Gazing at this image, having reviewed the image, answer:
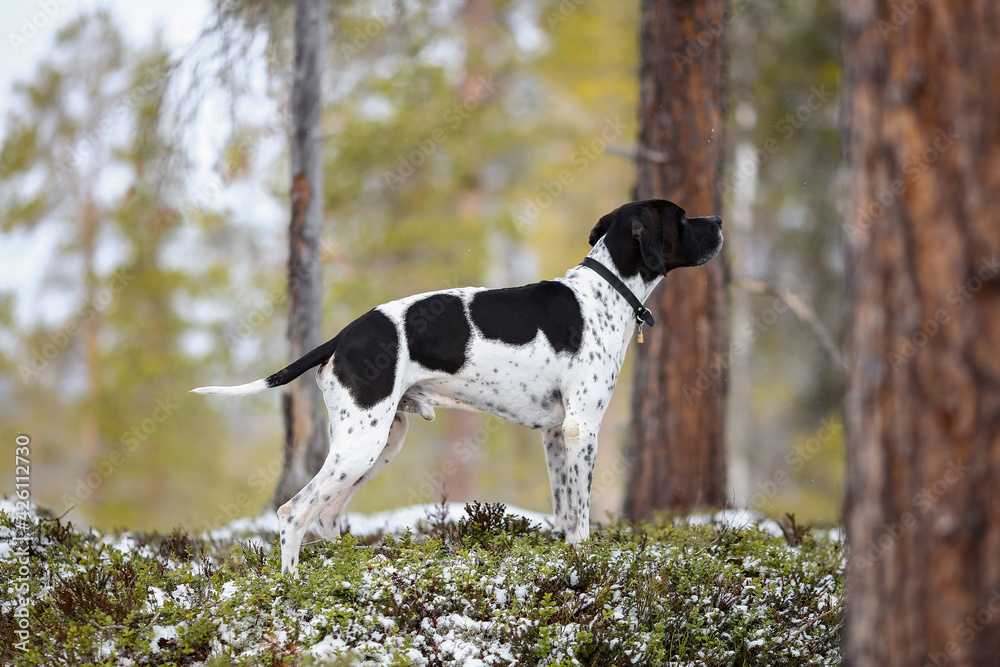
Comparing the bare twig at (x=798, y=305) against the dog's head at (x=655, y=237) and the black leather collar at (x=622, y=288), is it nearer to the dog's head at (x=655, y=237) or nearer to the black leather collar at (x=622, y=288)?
the dog's head at (x=655, y=237)

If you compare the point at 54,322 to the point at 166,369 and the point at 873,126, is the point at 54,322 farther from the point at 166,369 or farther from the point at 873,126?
the point at 873,126

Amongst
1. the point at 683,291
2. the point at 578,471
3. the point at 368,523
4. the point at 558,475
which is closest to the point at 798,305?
the point at 683,291

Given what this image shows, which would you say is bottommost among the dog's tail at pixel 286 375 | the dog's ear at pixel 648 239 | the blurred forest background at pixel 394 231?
the dog's tail at pixel 286 375

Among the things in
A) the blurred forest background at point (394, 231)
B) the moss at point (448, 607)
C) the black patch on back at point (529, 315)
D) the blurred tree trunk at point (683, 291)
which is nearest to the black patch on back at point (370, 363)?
the black patch on back at point (529, 315)

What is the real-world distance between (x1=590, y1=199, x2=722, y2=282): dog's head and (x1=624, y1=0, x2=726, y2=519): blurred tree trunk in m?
1.84

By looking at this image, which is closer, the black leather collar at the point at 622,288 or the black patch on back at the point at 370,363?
the black patch on back at the point at 370,363

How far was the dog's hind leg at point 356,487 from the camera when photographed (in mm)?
4973

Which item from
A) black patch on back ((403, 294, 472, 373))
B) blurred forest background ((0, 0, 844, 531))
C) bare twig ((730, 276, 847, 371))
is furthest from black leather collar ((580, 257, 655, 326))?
blurred forest background ((0, 0, 844, 531))

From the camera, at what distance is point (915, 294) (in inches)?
101

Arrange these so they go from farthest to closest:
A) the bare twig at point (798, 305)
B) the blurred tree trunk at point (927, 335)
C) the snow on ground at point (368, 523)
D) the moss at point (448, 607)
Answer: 1. the bare twig at point (798, 305)
2. the snow on ground at point (368, 523)
3. the moss at point (448, 607)
4. the blurred tree trunk at point (927, 335)

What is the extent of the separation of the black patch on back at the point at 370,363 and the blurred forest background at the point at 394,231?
808 centimetres

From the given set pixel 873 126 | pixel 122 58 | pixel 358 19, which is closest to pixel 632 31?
pixel 358 19

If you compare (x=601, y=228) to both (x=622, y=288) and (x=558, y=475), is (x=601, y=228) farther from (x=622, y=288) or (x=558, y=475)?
(x=558, y=475)

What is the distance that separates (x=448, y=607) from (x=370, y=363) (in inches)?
53.4
